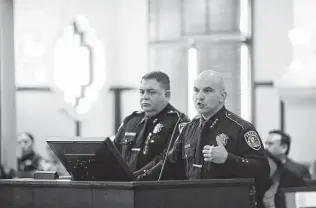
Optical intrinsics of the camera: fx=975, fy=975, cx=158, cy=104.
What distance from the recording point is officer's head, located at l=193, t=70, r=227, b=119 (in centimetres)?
451

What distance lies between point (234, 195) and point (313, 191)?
5.97 ft

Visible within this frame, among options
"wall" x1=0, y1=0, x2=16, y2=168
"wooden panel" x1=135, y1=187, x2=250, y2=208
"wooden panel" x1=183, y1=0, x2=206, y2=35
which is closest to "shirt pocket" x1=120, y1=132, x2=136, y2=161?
"wooden panel" x1=135, y1=187, x2=250, y2=208

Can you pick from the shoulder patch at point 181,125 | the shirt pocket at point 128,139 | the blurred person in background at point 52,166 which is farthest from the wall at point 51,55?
the shoulder patch at point 181,125

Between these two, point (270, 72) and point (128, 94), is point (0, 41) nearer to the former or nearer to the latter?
point (128, 94)

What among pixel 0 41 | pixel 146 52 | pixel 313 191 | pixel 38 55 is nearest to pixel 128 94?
pixel 146 52

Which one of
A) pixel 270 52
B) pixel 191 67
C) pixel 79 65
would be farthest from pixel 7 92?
pixel 270 52

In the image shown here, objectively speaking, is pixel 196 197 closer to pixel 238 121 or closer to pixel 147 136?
pixel 238 121

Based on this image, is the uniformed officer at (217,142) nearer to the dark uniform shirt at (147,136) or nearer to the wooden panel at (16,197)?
the dark uniform shirt at (147,136)

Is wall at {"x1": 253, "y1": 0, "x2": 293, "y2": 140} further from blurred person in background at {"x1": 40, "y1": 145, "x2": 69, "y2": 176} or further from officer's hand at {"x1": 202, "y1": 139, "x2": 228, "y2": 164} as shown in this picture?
officer's hand at {"x1": 202, "y1": 139, "x2": 228, "y2": 164}

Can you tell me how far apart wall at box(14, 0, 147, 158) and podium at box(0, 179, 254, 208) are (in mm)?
5704

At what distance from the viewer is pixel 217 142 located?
4375 millimetres

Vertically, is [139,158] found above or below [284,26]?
below

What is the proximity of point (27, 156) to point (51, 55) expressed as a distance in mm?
1582

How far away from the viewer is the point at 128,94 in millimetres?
9930
